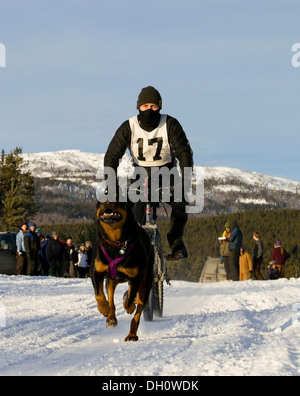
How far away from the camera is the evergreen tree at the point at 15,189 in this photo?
Answer: 219 ft

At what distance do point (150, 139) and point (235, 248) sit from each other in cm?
1195

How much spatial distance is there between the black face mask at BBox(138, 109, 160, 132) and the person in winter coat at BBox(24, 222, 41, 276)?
37.7 ft

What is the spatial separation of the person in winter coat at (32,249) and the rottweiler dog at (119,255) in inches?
482

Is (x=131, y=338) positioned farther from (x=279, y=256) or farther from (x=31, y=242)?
(x=279, y=256)

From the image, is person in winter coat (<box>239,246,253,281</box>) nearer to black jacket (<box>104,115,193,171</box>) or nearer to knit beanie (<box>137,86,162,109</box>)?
black jacket (<box>104,115,193,171</box>)

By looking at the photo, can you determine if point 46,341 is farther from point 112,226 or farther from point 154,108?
point 154,108

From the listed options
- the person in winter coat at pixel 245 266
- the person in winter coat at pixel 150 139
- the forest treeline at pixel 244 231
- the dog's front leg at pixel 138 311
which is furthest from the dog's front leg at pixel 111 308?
the forest treeline at pixel 244 231

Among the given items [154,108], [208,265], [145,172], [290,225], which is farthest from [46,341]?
[290,225]

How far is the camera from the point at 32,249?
1806cm

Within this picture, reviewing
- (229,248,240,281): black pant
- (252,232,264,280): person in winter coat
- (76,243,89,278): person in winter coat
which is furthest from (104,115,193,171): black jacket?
(76,243,89,278): person in winter coat

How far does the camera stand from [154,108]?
6.82 metres

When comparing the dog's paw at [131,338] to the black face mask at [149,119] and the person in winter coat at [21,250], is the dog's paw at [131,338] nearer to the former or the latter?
the black face mask at [149,119]

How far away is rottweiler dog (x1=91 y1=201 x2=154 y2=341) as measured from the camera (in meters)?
5.35

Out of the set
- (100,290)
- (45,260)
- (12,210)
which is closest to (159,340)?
(100,290)
